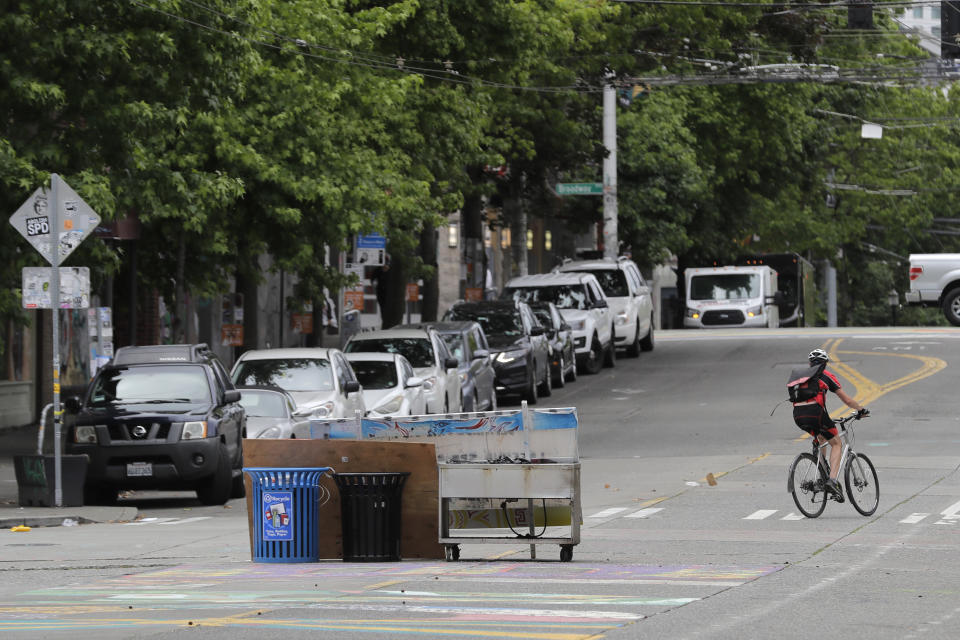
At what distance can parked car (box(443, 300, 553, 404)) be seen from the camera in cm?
3272

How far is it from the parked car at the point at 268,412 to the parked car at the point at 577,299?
53.0 feet

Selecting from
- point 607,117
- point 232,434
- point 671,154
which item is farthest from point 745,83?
point 232,434

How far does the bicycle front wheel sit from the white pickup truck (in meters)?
30.2

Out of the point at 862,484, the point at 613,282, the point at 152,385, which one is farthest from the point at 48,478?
the point at 613,282

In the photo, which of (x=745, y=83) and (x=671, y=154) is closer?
(x=745, y=83)

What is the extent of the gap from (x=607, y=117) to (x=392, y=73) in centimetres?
1519

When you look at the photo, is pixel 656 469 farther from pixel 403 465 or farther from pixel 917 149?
pixel 917 149

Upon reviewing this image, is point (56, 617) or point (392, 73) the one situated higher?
point (392, 73)

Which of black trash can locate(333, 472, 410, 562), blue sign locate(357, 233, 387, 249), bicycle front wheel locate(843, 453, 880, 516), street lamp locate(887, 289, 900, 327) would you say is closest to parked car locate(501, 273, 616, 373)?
blue sign locate(357, 233, 387, 249)

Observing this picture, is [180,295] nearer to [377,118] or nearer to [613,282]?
[377,118]

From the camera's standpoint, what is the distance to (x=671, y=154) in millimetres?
57219

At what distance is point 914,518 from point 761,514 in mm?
1556

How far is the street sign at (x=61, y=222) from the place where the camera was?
19.5 m

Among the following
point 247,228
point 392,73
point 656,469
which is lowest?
point 656,469
